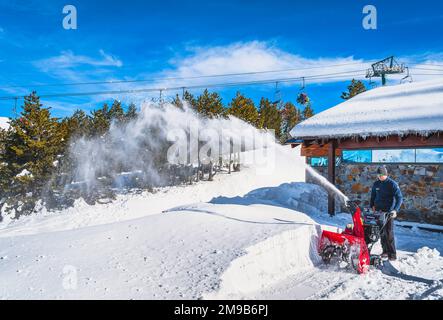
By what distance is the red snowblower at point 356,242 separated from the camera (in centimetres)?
637

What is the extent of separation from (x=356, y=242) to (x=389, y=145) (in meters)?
6.43

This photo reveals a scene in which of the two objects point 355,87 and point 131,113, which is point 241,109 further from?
point 355,87

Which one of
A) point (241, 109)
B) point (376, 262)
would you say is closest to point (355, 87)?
point (241, 109)

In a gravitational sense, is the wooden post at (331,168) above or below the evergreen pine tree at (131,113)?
below

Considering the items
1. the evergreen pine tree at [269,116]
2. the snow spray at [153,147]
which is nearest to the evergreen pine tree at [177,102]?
the snow spray at [153,147]

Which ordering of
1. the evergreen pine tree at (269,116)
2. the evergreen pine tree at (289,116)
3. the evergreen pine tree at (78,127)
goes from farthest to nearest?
the evergreen pine tree at (289,116) → the evergreen pine tree at (269,116) → the evergreen pine tree at (78,127)

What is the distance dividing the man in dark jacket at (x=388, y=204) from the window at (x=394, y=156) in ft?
15.1

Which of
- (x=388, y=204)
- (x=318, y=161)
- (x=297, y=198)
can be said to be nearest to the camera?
(x=388, y=204)

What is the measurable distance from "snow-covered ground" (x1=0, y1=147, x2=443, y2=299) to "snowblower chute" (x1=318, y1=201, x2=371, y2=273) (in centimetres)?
23

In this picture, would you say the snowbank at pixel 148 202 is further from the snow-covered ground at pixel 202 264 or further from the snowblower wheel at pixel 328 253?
the snowblower wheel at pixel 328 253

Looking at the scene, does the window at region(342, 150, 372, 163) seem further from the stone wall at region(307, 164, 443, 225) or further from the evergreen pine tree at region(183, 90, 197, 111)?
the evergreen pine tree at region(183, 90, 197, 111)

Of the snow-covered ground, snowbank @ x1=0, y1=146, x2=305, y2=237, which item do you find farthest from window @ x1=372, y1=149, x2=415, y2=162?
snowbank @ x1=0, y1=146, x2=305, y2=237

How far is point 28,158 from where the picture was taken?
914 inches

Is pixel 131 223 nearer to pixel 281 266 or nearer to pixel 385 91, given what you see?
pixel 281 266
